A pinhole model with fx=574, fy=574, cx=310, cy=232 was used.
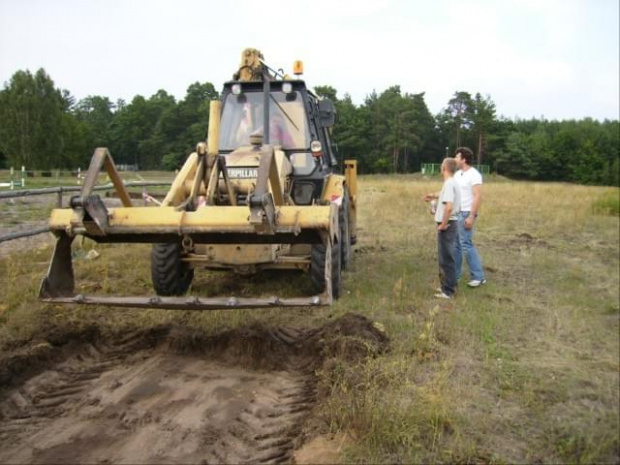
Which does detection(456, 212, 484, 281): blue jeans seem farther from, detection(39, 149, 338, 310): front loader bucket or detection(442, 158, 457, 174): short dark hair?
detection(39, 149, 338, 310): front loader bucket

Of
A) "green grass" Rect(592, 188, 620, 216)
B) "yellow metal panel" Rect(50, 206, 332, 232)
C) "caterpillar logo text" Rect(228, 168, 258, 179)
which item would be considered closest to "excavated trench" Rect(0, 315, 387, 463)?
"yellow metal panel" Rect(50, 206, 332, 232)

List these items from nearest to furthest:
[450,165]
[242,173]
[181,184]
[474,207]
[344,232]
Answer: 1. [181,184]
2. [242,173]
3. [450,165]
4. [474,207]
5. [344,232]

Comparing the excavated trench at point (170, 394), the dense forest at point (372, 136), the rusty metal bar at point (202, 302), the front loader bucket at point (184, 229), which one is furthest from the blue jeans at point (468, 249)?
the dense forest at point (372, 136)

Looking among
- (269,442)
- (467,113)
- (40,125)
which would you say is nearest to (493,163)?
(467,113)

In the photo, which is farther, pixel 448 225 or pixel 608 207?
pixel 608 207

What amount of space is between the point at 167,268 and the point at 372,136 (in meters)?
65.8

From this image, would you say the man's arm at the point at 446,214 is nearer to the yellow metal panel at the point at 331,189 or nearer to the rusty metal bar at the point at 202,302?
the yellow metal panel at the point at 331,189

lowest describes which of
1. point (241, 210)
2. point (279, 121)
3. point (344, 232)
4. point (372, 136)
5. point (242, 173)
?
point (344, 232)

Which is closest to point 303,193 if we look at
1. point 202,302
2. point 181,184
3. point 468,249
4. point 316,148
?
point 316,148

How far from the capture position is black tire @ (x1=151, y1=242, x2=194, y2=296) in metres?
5.94

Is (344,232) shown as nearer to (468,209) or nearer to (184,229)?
(468,209)

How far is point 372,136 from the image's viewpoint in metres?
70.1

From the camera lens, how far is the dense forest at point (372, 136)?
52.1 meters

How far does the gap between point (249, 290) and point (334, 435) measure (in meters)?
3.61
